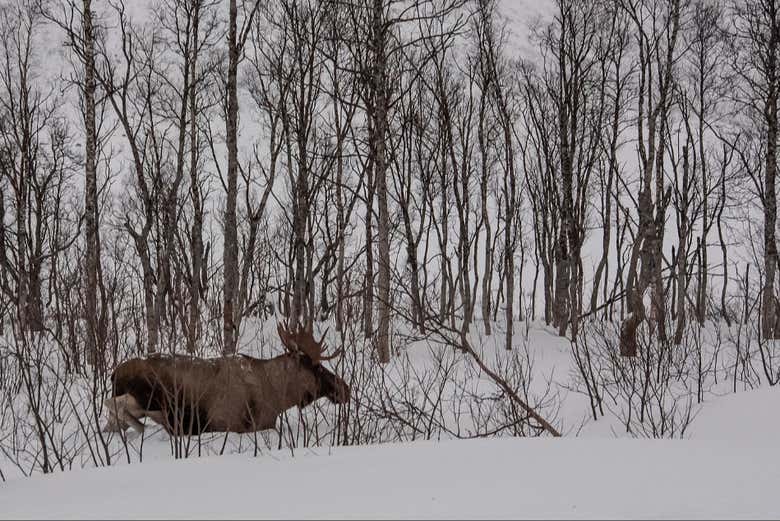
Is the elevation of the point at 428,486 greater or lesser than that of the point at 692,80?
lesser

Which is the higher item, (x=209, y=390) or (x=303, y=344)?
(x=303, y=344)

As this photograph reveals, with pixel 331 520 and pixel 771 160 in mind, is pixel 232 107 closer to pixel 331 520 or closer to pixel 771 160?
pixel 331 520

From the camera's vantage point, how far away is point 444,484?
279 cm

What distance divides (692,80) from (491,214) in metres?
39.5

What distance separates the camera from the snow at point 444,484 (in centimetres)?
235

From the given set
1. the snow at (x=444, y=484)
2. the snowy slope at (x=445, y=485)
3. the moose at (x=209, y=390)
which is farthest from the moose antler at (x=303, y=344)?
the snowy slope at (x=445, y=485)

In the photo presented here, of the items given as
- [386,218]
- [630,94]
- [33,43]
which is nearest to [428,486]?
[386,218]

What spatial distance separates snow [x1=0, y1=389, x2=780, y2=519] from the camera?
2.35m

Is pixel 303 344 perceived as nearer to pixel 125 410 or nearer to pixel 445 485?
pixel 125 410

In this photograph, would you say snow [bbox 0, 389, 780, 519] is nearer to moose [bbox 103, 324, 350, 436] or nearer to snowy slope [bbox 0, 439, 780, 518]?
snowy slope [bbox 0, 439, 780, 518]

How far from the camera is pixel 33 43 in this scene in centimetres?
1680

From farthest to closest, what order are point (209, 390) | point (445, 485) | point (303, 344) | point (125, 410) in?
point (303, 344)
point (209, 390)
point (125, 410)
point (445, 485)

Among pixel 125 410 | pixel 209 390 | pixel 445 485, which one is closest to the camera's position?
pixel 445 485

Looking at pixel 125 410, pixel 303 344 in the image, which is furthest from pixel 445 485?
pixel 125 410
